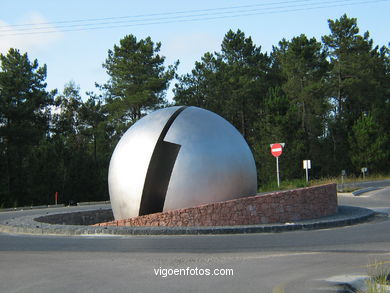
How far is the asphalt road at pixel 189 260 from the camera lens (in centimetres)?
714

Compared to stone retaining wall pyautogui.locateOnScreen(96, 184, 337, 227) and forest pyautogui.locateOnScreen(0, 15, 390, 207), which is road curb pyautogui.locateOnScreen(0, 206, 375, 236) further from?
forest pyautogui.locateOnScreen(0, 15, 390, 207)

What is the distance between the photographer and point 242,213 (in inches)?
569

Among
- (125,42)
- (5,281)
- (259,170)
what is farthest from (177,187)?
(125,42)

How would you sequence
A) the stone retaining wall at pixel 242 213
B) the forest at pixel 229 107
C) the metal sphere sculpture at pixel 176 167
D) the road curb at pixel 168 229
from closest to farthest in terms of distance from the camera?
1. the road curb at pixel 168 229
2. the stone retaining wall at pixel 242 213
3. the metal sphere sculpture at pixel 176 167
4. the forest at pixel 229 107

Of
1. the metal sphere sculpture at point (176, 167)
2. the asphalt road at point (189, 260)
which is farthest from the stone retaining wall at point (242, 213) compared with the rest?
the asphalt road at point (189, 260)

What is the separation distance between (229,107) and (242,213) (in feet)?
151

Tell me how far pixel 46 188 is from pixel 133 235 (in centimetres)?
3332

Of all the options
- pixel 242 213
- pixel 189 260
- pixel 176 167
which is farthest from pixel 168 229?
pixel 189 260

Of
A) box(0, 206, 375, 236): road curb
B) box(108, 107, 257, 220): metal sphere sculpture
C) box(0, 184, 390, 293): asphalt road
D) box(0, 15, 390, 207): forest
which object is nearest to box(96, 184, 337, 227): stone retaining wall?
box(108, 107, 257, 220): metal sphere sculpture

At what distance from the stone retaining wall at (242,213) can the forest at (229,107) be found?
32.1 metres

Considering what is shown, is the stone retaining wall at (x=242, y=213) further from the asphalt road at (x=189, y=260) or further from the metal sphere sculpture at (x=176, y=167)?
the asphalt road at (x=189, y=260)

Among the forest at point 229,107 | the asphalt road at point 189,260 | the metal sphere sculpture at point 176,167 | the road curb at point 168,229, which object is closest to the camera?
the asphalt road at point 189,260

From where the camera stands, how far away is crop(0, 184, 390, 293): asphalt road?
281 inches

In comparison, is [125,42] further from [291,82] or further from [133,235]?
[133,235]
